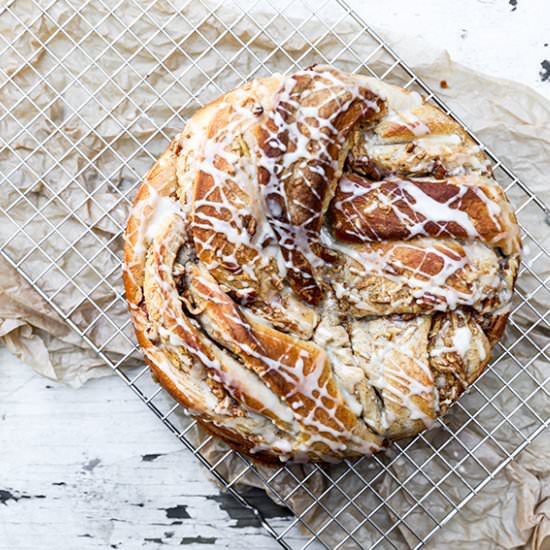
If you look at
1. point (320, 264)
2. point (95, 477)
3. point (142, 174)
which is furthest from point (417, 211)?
point (95, 477)

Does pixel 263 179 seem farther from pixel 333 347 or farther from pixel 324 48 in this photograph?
pixel 324 48

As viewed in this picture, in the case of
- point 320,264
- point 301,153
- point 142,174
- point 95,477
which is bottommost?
point 95,477

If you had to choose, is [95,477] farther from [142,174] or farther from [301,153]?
[301,153]

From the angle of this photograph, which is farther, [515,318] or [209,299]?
[515,318]

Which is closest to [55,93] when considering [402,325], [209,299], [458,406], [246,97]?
[246,97]

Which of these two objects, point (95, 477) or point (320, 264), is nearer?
point (320, 264)

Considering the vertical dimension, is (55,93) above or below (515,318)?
below

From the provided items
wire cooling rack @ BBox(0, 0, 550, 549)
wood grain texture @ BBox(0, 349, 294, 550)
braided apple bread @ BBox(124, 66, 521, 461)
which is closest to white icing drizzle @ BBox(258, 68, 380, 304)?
braided apple bread @ BBox(124, 66, 521, 461)
